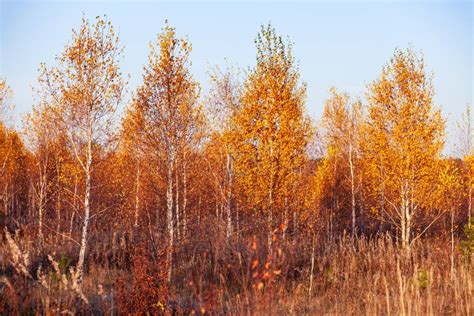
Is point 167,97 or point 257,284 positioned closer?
point 257,284

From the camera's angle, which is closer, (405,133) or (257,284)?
(257,284)

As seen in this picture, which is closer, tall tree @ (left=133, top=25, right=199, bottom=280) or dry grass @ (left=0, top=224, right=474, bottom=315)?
dry grass @ (left=0, top=224, right=474, bottom=315)

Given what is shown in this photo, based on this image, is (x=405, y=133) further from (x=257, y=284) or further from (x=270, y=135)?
(x=257, y=284)

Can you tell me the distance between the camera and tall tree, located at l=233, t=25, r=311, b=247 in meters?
13.6

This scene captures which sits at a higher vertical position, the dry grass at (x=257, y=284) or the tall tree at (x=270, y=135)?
the tall tree at (x=270, y=135)

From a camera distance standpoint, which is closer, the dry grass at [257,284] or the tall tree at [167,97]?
the dry grass at [257,284]

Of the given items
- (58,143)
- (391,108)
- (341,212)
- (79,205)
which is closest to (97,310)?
(391,108)

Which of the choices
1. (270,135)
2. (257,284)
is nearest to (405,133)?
(270,135)

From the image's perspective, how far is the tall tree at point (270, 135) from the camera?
13.6 m

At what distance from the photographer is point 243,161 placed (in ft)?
45.4

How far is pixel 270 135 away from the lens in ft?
44.5

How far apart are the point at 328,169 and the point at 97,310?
21.6m

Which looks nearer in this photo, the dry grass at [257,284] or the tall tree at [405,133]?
the dry grass at [257,284]

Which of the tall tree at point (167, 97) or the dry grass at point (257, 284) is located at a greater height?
the tall tree at point (167, 97)
